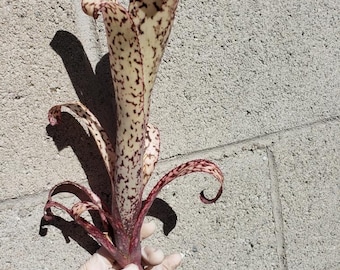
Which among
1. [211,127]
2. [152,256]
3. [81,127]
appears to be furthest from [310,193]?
[81,127]

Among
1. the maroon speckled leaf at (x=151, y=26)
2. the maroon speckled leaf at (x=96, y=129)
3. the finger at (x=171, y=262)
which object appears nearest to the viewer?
the maroon speckled leaf at (x=151, y=26)

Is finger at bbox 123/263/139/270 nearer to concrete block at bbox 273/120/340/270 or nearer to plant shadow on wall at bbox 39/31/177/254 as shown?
plant shadow on wall at bbox 39/31/177/254

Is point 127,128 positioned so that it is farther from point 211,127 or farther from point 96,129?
point 211,127

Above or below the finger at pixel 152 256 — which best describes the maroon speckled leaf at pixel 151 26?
above

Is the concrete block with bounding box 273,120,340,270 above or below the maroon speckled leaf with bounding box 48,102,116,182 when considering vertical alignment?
below

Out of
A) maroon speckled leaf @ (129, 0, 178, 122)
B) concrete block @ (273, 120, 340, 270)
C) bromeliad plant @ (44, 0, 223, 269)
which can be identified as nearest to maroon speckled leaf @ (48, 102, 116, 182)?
bromeliad plant @ (44, 0, 223, 269)

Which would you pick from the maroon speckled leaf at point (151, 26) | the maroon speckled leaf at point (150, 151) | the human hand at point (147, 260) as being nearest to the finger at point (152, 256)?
the human hand at point (147, 260)

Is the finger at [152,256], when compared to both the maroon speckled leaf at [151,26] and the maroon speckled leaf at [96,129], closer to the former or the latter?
the maroon speckled leaf at [96,129]
